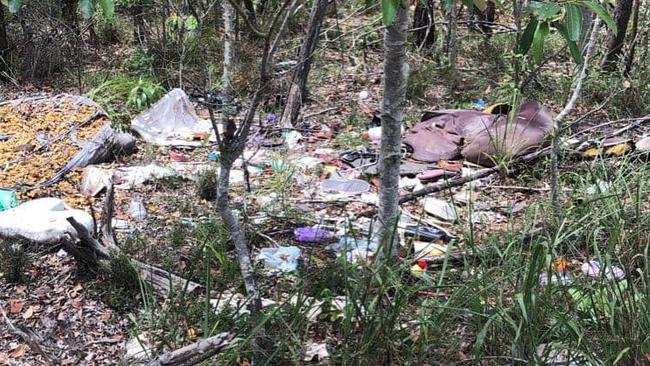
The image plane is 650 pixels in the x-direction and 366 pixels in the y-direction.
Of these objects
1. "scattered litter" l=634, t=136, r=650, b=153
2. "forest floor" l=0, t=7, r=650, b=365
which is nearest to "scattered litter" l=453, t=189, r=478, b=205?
"forest floor" l=0, t=7, r=650, b=365

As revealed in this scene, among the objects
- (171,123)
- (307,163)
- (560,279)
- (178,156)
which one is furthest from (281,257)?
(171,123)

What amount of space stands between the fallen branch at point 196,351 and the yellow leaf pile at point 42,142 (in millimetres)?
1953

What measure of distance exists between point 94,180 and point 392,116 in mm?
1899

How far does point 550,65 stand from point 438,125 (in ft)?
7.10

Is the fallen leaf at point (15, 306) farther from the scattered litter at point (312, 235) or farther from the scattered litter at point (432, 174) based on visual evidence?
the scattered litter at point (432, 174)

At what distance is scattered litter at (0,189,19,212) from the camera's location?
3.09 m

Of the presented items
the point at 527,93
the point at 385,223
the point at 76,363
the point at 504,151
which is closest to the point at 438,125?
the point at 504,151

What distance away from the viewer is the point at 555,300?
186cm

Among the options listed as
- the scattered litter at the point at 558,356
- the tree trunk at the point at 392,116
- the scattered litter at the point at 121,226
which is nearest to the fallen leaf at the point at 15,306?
the scattered litter at the point at 121,226

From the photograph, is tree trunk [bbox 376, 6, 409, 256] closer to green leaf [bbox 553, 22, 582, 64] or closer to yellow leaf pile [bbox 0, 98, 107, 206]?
green leaf [bbox 553, 22, 582, 64]

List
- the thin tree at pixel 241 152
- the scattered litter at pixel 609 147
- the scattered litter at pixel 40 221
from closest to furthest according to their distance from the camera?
the thin tree at pixel 241 152, the scattered litter at pixel 40 221, the scattered litter at pixel 609 147

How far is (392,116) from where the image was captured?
2273 mm

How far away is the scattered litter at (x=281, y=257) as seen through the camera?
2.56m

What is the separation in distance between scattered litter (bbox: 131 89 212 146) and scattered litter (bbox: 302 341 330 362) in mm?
2594
